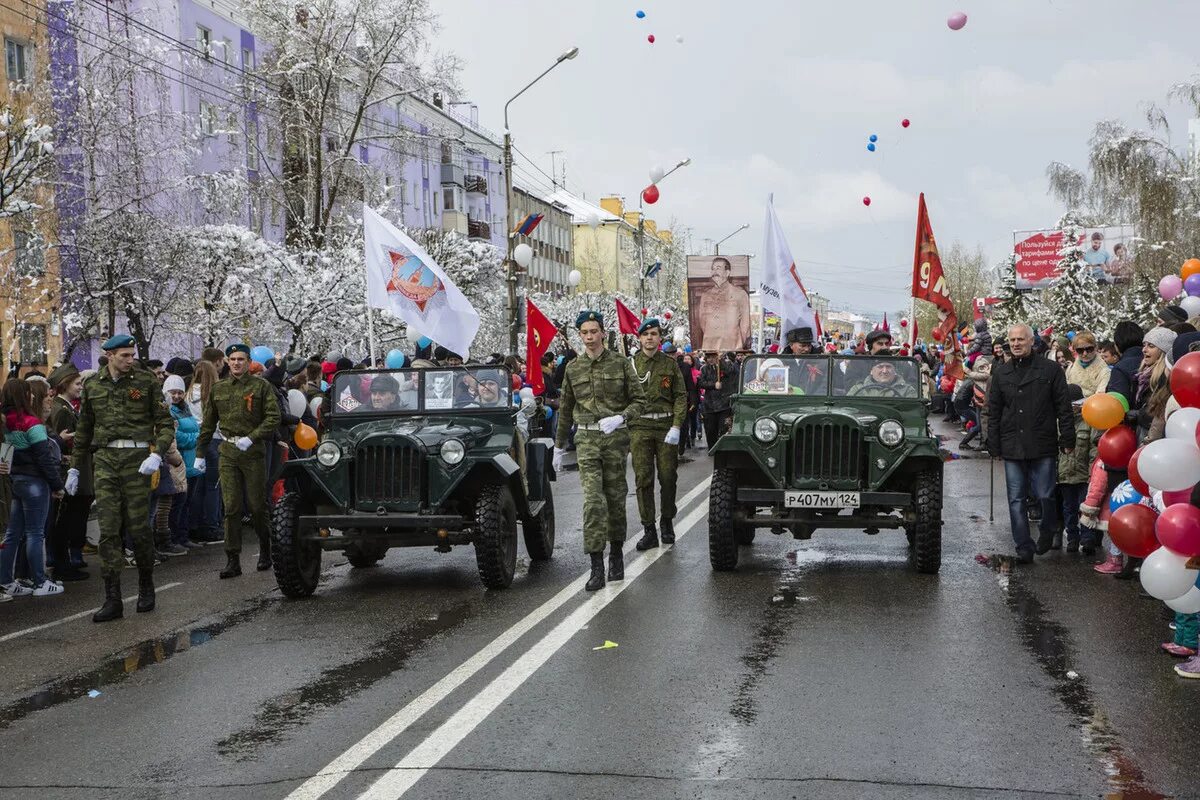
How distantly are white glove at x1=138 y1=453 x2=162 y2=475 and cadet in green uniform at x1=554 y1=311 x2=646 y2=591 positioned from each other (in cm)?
288

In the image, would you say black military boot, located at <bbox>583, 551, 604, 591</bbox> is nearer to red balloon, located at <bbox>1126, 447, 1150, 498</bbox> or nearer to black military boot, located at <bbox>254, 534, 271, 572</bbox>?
black military boot, located at <bbox>254, 534, 271, 572</bbox>

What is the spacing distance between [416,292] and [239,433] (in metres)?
2.55

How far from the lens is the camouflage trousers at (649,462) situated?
40.8 ft

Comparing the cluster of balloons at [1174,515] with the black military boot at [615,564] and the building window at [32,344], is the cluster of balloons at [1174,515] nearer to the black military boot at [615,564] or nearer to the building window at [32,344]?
the black military boot at [615,564]

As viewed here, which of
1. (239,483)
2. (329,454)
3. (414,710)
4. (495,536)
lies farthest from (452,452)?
(414,710)

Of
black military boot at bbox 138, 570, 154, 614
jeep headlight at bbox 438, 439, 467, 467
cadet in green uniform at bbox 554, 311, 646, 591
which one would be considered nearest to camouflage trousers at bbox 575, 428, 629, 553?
cadet in green uniform at bbox 554, 311, 646, 591

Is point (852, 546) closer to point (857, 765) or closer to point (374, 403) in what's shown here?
point (374, 403)

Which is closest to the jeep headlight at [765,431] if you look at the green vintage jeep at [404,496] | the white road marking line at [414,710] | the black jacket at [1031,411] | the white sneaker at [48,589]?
the green vintage jeep at [404,496]

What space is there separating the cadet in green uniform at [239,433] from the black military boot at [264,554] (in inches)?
1.5

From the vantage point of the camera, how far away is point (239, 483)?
12031 millimetres

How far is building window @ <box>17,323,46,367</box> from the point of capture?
32.3 m

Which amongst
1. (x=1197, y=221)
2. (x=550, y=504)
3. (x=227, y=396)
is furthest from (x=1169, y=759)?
(x=1197, y=221)

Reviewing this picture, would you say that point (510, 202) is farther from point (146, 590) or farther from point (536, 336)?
point (146, 590)

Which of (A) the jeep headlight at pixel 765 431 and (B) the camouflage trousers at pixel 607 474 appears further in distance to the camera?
(A) the jeep headlight at pixel 765 431
